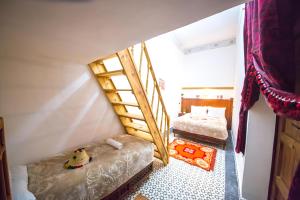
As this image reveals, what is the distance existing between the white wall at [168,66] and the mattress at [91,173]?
7.58 ft

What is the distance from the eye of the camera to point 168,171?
6.76 feet

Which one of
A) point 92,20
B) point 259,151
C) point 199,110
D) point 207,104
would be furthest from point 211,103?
point 92,20

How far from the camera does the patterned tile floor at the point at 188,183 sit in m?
1.58

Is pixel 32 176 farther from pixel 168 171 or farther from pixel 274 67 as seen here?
pixel 274 67

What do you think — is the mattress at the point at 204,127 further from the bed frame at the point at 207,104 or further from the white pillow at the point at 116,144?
the white pillow at the point at 116,144

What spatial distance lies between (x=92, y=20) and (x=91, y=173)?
1356mm

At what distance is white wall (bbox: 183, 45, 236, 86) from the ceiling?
401mm

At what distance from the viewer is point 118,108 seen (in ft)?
7.54

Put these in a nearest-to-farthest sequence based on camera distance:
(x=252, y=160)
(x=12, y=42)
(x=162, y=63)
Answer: (x=12, y=42) < (x=252, y=160) < (x=162, y=63)

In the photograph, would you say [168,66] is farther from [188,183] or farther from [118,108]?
[188,183]

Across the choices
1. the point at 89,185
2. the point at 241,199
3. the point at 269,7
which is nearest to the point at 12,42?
the point at 89,185

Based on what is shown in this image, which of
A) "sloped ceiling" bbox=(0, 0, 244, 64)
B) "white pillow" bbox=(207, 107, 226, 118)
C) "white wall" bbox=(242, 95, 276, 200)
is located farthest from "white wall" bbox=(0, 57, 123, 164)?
"white pillow" bbox=(207, 107, 226, 118)

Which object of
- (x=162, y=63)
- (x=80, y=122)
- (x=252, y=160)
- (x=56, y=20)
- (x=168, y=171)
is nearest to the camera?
(x=56, y=20)

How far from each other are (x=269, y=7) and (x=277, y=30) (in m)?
0.19
